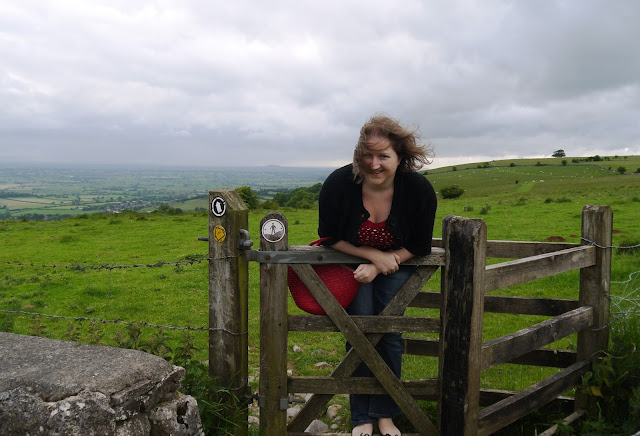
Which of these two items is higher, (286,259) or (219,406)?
(286,259)

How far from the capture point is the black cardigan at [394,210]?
13.8 feet

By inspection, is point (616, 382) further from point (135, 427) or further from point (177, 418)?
point (135, 427)

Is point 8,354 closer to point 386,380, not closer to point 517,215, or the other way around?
point 386,380

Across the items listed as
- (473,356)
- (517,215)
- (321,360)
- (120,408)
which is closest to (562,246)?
(473,356)

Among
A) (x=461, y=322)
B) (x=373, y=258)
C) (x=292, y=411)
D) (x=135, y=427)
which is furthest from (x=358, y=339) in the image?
(x=292, y=411)

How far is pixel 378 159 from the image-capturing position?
4105 mm

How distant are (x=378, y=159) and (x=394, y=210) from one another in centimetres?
47

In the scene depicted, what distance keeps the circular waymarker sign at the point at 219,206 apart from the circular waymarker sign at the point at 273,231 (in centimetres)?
45

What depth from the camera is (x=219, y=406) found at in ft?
15.0

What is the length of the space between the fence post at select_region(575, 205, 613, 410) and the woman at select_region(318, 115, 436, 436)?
2.48 meters

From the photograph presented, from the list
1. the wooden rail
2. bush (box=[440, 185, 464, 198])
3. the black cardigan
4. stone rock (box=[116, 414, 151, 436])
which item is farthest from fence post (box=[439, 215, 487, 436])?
bush (box=[440, 185, 464, 198])

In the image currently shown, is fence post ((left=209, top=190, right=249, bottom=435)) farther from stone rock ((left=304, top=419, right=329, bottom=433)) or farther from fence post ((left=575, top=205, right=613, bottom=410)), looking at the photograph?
fence post ((left=575, top=205, right=613, bottom=410))

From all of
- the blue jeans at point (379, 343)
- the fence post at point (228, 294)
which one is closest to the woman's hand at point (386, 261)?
the blue jeans at point (379, 343)

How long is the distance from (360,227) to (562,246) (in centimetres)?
309
